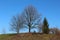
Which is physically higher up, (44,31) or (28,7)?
(28,7)

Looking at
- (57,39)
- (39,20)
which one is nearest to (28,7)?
(39,20)

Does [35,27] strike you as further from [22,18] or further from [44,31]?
[44,31]

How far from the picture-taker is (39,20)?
56.6 metres

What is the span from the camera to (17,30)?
5994 centimetres

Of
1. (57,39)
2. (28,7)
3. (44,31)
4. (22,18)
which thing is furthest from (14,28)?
(57,39)

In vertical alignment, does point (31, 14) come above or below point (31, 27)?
above

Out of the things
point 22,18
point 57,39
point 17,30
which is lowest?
point 57,39

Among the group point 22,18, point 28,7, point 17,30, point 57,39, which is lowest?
point 57,39

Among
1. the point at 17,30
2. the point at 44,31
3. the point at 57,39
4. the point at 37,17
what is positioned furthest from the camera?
the point at 17,30

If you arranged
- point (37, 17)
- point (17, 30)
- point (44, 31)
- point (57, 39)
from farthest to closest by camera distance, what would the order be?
1. point (17, 30)
2. point (37, 17)
3. point (44, 31)
4. point (57, 39)

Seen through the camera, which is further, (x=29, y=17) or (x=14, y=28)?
(x=14, y=28)

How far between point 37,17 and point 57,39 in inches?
1555

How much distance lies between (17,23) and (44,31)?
15.3m

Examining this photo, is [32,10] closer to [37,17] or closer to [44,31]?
[37,17]
